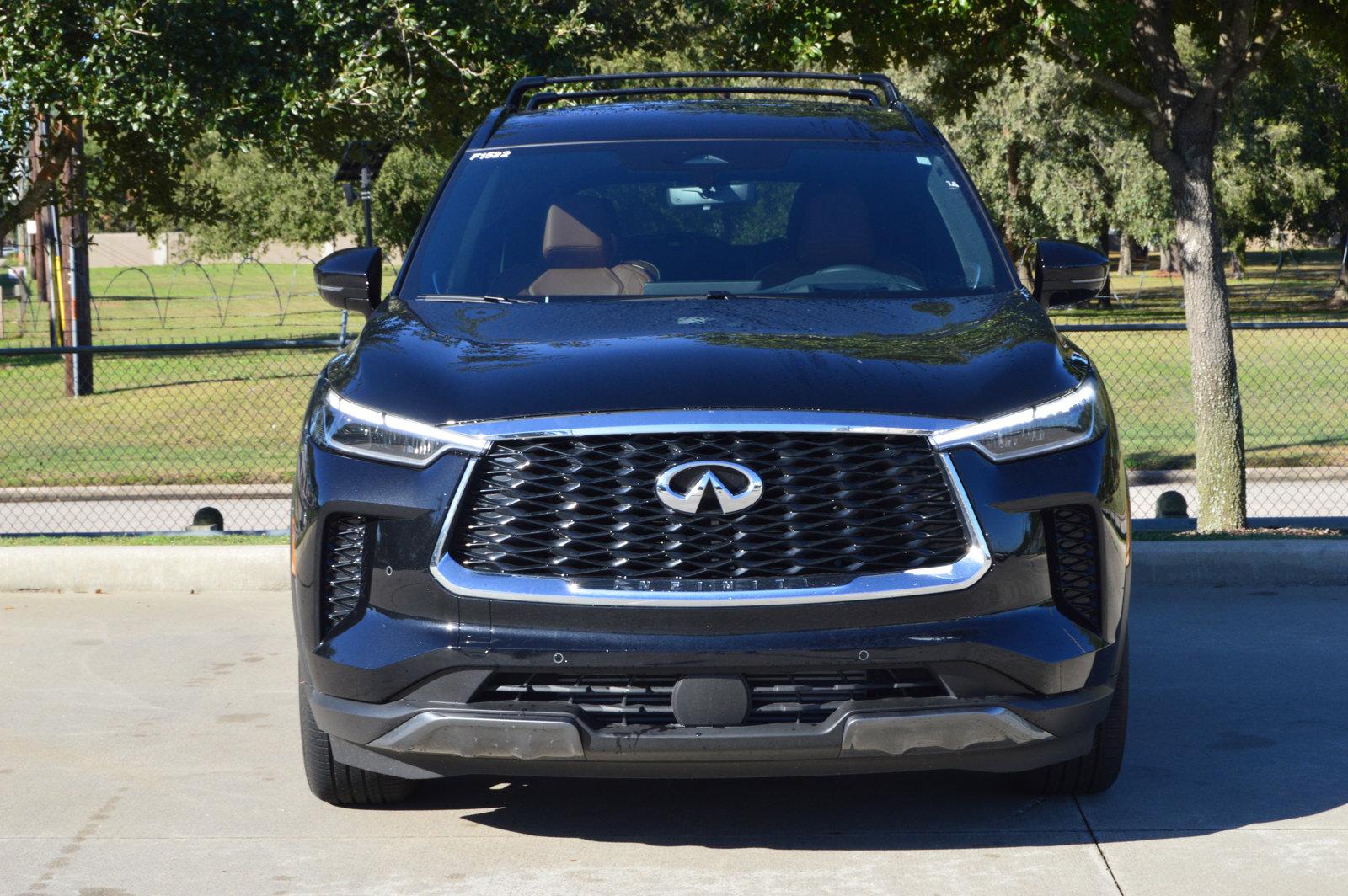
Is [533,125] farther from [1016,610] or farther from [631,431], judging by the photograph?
[1016,610]

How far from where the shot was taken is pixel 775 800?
15.4ft

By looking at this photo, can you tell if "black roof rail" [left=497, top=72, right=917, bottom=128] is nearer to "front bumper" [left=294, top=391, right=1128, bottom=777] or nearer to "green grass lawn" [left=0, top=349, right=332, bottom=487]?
"front bumper" [left=294, top=391, right=1128, bottom=777]

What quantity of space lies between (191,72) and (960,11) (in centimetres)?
525

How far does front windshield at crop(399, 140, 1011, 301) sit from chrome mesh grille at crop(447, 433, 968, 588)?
1138 mm

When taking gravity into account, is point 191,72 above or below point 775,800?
above

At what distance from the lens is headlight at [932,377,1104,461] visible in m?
3.84

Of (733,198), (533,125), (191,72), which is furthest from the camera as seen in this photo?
(191,72)

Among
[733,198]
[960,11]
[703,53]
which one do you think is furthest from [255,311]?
[733,198]

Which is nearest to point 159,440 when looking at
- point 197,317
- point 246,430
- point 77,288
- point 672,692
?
point 246,430

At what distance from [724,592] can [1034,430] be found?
86 cm

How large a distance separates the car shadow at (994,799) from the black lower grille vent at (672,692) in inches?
25.5

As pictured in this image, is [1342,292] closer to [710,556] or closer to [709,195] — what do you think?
[709,195]

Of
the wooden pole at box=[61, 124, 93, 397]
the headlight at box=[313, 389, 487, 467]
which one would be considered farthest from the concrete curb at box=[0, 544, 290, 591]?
the wooden pole at box=[61, 124, 93, 397]

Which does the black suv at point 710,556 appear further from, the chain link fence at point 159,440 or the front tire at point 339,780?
the chain link fence at point 159,440
